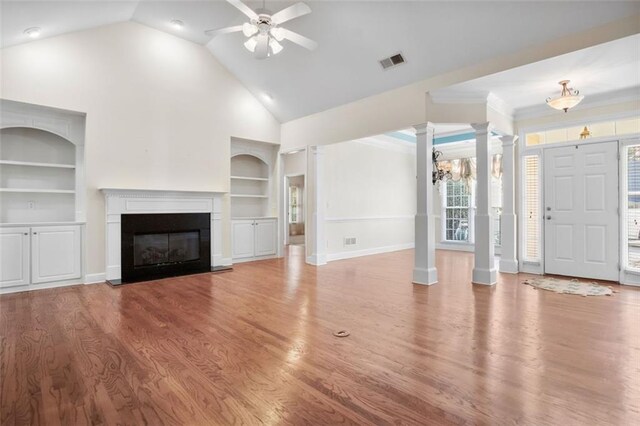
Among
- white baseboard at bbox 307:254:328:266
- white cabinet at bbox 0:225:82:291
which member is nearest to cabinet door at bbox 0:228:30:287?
white cabinet at bbox 0:225:82:291

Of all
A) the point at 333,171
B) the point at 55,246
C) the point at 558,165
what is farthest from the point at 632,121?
the point at 55,246

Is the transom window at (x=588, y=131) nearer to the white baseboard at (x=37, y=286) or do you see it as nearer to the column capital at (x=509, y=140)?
the column capital at (x=509, y=140)

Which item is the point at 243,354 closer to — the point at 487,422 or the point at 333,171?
the point at 487,422

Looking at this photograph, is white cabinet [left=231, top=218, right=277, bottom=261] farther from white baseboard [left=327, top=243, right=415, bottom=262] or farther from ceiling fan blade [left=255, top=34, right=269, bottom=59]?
ceiling fan blade [left=255, top=34, right=269, bottom=59]

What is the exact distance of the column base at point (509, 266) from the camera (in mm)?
5871

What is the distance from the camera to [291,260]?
23.8 ft

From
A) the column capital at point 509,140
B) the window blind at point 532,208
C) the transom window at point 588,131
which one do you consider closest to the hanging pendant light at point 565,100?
the transom window at point 588,131

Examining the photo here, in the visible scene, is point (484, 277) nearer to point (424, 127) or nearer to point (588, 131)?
point (424, 127)

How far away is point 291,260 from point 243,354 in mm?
4692

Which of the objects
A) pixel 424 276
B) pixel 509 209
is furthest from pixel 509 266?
pixel 424 276

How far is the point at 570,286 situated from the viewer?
189 inches

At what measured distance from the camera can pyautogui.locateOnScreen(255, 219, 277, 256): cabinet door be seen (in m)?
7.23

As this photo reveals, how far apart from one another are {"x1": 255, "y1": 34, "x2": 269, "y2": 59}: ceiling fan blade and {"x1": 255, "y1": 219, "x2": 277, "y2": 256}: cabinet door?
3846mm

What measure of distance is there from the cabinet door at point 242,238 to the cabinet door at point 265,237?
0.16 meters
